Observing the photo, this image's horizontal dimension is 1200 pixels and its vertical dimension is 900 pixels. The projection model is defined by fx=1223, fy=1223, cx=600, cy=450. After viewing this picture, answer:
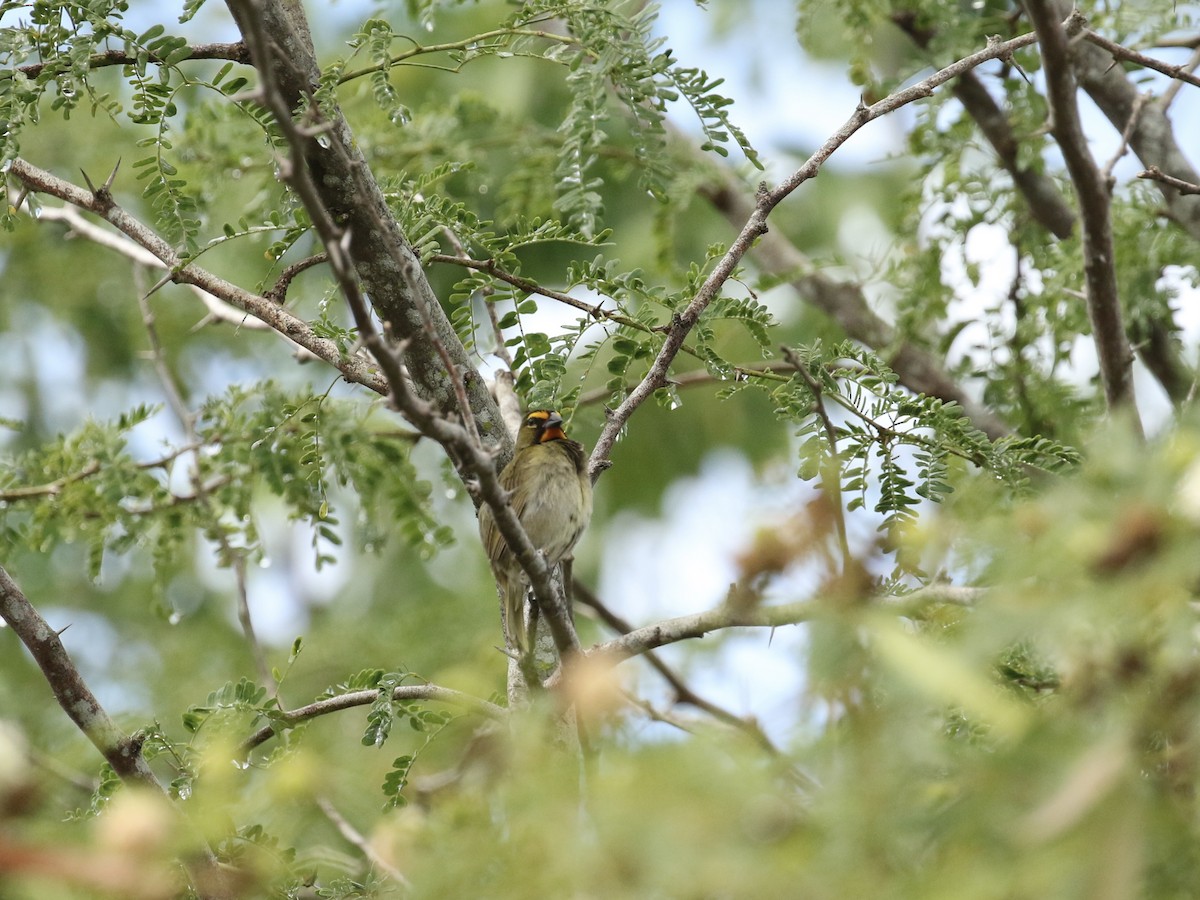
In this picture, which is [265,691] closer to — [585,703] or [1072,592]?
[585,703]

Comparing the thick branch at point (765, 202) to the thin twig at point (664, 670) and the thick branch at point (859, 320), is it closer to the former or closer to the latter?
the thin twig at point (664, 670)

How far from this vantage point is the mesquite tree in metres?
1.45

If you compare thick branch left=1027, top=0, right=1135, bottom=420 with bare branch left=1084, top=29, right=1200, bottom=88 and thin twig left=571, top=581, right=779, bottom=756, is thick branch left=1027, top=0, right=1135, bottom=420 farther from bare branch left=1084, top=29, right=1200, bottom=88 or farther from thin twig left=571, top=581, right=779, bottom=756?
thin twig left=571, top=581, right=779, bottom=756

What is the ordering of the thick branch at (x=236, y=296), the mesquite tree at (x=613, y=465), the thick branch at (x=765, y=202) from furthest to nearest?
the thick branch at (x=236, y=296)
the thick branch at (x=765, y=202)
the mesquite tree at (x=613, y=465)

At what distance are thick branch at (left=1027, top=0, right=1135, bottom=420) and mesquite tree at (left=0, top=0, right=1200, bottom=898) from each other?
13 mm

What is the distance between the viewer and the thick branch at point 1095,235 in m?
4.06

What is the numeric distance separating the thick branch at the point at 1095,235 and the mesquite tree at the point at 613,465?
0.5 inches

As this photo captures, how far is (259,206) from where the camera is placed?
586 centimetres

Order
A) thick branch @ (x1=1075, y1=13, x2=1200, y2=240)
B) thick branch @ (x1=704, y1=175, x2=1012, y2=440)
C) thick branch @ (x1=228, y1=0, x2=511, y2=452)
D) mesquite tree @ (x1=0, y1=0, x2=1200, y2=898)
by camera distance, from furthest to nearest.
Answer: thick branch @ (x1=704, y1=175, x2=1012, y2=440)
thick branch @ (x1=1075, y1=13, x2=1200, y2=240)
thick branch @ (x1=228, y1=0, x2=511, y2=452)
mesquite tree @ (x1=0, y1=0, x2=1200, y2=898)

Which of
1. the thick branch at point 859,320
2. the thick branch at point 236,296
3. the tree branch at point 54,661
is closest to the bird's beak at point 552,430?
the thick branch at point 859,320

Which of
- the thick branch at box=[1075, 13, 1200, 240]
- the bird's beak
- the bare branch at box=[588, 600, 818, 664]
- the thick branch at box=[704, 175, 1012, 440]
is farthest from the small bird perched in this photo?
the thick branch at box=[1075, 13, 1200, 240]

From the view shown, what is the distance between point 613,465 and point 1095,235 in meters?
1.96

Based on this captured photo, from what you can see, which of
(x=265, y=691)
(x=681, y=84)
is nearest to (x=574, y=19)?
(x=681, y=84)

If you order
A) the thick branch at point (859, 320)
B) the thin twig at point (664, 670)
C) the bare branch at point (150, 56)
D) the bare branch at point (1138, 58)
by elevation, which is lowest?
the thin twig at point (664, 670)
